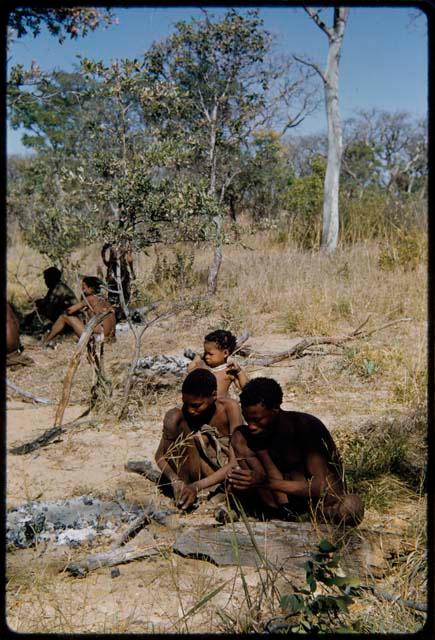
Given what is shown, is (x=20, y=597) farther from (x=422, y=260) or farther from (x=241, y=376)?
(x=422, y=260)

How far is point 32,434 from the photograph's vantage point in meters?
5.28

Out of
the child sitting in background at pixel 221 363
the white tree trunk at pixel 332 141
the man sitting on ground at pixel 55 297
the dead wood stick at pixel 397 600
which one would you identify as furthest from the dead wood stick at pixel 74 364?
the white tree trunk at pixel 332 141

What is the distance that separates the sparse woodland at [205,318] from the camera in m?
2.78

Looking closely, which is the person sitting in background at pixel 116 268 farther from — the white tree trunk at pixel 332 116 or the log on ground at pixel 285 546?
the white tree trunk at pixel 332 116

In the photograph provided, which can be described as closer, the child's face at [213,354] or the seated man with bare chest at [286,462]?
the seated man with bare chest at [286,462]

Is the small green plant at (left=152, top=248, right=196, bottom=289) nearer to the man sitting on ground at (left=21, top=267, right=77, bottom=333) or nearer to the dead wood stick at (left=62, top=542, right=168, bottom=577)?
the man sitting on ground at (left=21, top=267, right=77, bottom=333)

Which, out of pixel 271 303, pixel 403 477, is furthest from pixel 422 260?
Result: pixel 403 477

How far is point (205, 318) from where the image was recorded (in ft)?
26.6

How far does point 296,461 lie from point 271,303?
16.7 ft

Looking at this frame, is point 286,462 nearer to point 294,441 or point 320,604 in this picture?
point 294,441

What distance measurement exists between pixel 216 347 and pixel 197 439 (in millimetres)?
945

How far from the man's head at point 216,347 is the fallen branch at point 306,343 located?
1680mm

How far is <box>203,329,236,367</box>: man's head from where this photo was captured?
4.64m

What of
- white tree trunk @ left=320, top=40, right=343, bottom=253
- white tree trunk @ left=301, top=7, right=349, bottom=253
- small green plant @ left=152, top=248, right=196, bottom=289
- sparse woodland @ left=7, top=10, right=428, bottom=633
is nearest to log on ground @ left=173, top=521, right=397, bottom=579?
sparse woodland @ left=7, top=10, right=428, bottom=633
